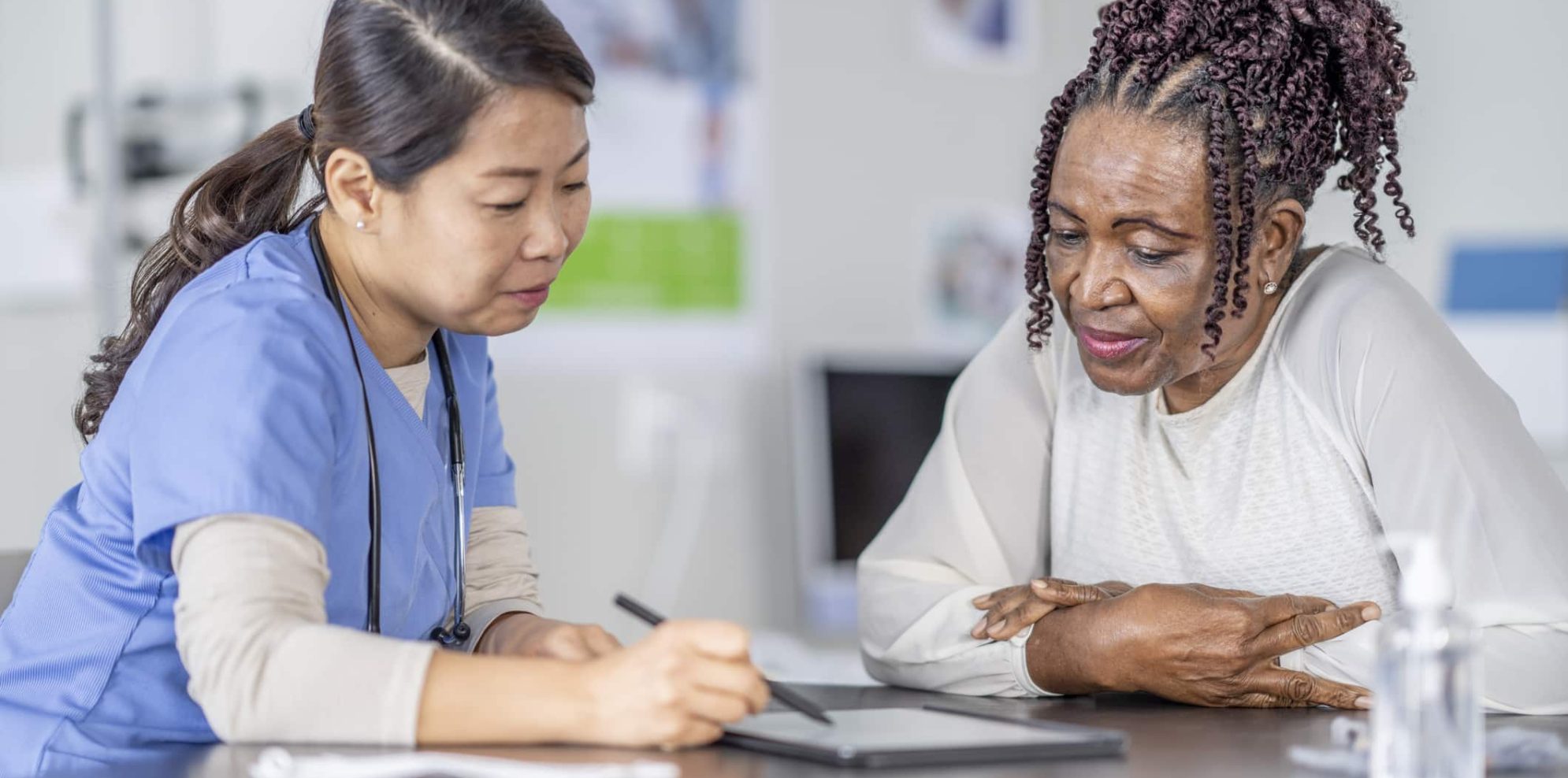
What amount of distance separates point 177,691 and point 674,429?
2.02m

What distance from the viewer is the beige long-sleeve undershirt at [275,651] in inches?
38.0

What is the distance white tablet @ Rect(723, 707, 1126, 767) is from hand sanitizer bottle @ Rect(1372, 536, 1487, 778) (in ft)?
0.60

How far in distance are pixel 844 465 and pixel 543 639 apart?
189 cm

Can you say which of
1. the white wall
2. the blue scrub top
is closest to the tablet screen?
the blue scrub top

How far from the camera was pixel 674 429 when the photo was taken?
3.12 meters

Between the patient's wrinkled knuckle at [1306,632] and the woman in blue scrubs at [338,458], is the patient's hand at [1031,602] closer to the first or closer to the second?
the patient's wrinkled knuckle at [1306,632]

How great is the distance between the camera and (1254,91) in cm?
143

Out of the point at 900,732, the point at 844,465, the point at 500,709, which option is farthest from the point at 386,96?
the point at 844,465

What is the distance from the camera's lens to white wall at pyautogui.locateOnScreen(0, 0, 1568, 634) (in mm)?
2523

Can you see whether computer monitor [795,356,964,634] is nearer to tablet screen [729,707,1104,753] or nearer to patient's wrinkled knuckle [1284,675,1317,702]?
patient's wrinkled knuckle [1284,675,1317,702]

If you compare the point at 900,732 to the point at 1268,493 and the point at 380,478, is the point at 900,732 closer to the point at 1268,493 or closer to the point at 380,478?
the point at 380,478

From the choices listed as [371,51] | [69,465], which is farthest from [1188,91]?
[69,465]

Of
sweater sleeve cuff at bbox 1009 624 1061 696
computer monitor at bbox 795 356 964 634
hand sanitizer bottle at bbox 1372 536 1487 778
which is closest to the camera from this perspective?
hand sanitizer bottle at bbox 1372 536 1487 778

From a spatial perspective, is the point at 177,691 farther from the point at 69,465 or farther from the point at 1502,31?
the point at 1502,31
